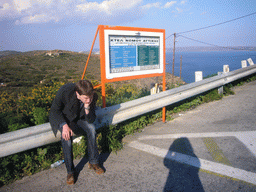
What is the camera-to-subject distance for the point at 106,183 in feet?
9.27

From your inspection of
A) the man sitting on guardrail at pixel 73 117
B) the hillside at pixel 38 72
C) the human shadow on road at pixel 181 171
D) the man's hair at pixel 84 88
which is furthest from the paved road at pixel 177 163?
the hillside at pixel 38 72

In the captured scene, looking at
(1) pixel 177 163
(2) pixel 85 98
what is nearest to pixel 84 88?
(2) pixel 85 98

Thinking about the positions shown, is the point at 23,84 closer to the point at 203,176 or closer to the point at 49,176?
the point at 49,176

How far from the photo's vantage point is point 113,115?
3.95 meters

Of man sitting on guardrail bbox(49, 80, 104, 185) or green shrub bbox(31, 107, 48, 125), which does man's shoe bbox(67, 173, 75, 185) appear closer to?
man sitting on guardrail bbox(49, 80, 104, 185)

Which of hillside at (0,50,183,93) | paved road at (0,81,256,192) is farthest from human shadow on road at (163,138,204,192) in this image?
hillside at (0,50,183,93)

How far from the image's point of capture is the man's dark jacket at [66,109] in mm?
3025

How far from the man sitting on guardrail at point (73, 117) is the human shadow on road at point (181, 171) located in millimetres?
961

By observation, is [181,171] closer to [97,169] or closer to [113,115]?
[97,169]

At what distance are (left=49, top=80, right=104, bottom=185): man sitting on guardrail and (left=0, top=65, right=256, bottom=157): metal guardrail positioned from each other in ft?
0.74

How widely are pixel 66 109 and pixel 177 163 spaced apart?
1779 millimetres

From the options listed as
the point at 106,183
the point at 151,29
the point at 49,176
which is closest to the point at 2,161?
the point at 49,176

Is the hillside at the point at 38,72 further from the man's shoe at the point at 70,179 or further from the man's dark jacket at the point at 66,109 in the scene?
the man's shoe at the point at 70,179

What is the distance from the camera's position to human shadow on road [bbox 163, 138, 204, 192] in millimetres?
2656
